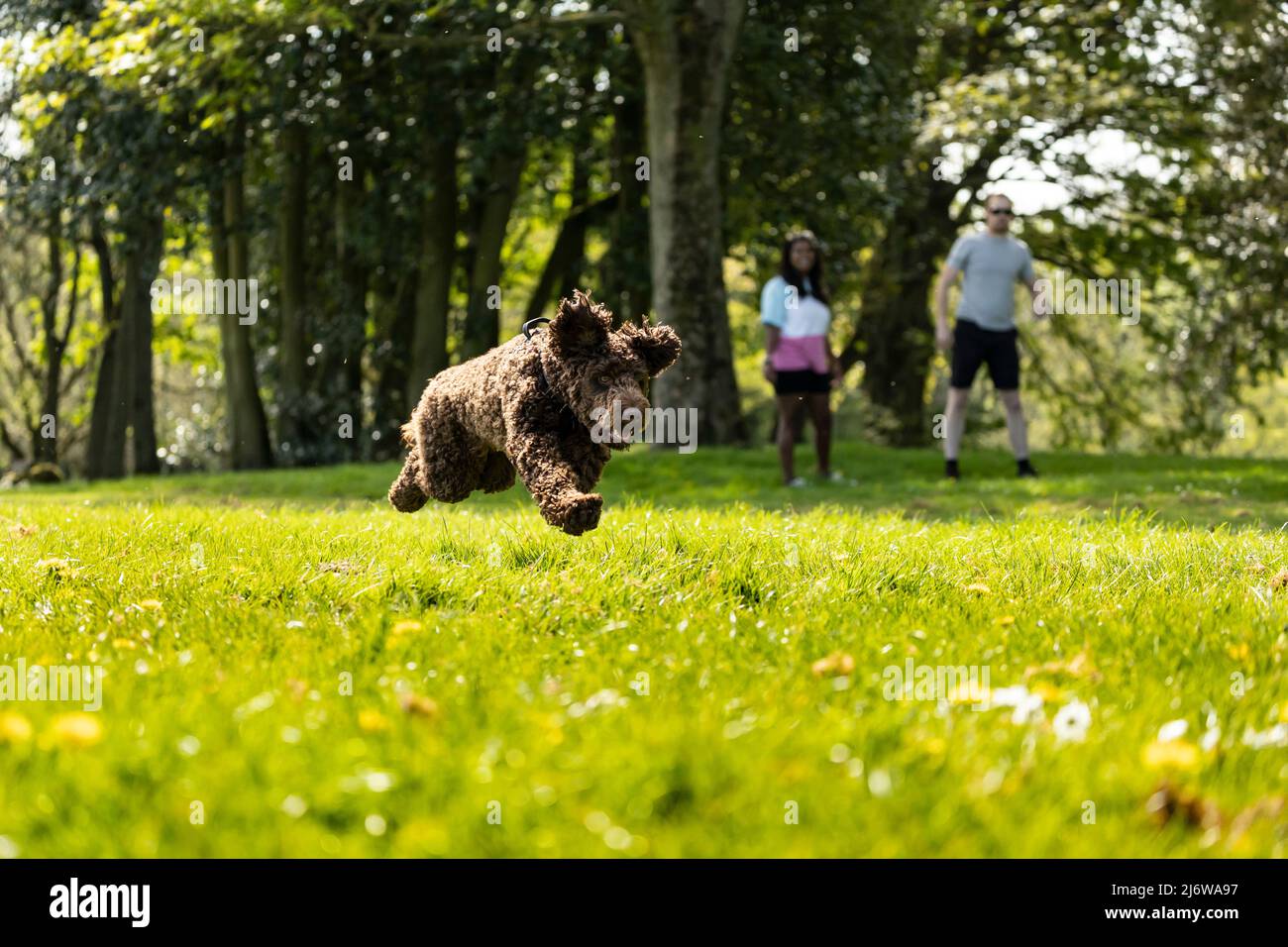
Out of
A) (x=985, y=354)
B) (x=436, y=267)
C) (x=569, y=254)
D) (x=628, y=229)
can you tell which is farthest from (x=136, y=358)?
(x=985, y=354)

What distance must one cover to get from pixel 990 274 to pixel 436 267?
29.1ft

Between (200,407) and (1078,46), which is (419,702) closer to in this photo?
(1078,46)

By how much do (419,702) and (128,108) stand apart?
586 inches

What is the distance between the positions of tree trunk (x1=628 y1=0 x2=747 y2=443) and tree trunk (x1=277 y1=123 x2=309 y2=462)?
6.74 meters

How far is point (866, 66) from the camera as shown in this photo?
1759cm

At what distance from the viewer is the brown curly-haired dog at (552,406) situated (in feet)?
14.3

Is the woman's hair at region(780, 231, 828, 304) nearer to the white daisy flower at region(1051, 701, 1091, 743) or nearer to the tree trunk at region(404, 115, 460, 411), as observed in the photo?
the tree trunk at region(404, 115, 460, 411)

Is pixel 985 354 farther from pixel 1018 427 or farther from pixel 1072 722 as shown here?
pixel 1072 722

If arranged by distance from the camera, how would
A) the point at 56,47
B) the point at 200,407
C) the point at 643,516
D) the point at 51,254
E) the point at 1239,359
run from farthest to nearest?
the point at 200,407 → the point at 51,254 → the point at 1239,359 → the point at 56,47 → the point at 643,516

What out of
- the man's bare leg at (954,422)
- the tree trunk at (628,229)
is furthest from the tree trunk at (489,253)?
the man's bare leg at (954,422)

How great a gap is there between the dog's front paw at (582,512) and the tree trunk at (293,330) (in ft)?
51.3

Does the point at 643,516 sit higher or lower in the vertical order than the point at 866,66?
lower

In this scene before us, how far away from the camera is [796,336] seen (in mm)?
11375
